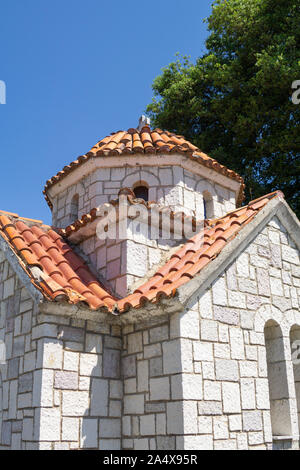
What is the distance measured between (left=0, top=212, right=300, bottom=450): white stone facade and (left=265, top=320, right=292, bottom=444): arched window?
0.01 m

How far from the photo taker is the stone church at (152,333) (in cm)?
499

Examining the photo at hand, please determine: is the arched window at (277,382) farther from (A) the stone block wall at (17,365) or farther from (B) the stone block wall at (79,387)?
(A) the stone block wall at (17,365)

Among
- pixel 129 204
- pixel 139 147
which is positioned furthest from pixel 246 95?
pixel 129 204

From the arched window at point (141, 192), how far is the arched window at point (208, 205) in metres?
1.27

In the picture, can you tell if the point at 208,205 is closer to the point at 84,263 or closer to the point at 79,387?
the point at 84,263

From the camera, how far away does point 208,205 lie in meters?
8.50

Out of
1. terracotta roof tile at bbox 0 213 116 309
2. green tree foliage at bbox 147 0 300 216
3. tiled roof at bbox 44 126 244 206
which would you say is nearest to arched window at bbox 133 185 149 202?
tiled roof at bbox 44 126 244 206

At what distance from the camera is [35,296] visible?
5309 millimetres

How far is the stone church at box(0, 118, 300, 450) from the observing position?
197 inches

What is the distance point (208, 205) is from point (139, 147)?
1.82m

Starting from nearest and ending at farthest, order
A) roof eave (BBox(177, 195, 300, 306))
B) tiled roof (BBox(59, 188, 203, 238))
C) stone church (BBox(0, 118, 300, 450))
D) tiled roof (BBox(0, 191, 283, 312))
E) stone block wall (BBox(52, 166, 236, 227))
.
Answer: stone church (BBox(0, 118, 300, 450)) < roof eave (BBox(177, 195, 300, 306)) < tiled roof (BBox(0, 191, 283, 312)) < tiled roof (BBox(59, 188, 203, 238)) < stone block wall (BBox(52, 166, 236, 227))

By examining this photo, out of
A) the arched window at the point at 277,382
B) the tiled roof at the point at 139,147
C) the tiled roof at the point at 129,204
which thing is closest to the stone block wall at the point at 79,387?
the tiled roof at the point at 129,204

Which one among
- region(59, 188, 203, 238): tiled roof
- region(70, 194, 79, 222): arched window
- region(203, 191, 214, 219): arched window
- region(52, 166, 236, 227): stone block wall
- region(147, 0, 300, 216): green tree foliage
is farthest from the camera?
region(147, 0, 300, 216): green tree foliage

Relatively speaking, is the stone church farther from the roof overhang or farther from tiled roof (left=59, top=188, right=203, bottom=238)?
the roof overhang
